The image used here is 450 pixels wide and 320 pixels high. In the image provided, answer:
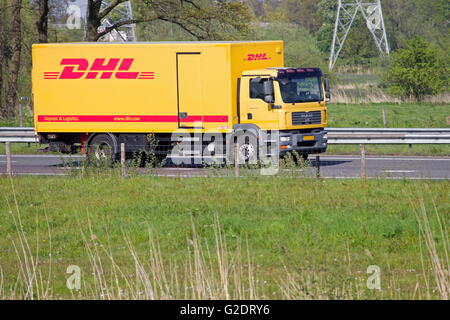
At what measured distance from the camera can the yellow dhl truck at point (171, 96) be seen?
22.1 meters

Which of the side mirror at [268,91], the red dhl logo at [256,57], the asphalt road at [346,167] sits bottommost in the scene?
the asphalt road at [346,167]

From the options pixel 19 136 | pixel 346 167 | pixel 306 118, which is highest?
pixel 306 118

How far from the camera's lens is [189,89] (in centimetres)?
2244

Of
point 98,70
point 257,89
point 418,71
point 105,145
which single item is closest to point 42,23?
point 98,70

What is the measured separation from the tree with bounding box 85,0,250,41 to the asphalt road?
30.8ft

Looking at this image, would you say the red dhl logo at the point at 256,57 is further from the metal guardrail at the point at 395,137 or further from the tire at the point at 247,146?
the metal guardrail at the point at 395,137

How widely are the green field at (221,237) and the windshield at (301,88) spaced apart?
14.4ft

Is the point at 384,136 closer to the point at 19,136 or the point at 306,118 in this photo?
the point at 306,118

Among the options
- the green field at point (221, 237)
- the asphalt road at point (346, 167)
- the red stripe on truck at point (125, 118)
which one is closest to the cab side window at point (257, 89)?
the red stripe on truck at point (125, 118)

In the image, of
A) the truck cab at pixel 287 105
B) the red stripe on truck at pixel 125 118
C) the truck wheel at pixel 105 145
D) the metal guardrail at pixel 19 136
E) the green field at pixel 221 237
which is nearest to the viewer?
the green field at pixel 221 237

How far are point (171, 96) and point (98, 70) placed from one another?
2.11 meters

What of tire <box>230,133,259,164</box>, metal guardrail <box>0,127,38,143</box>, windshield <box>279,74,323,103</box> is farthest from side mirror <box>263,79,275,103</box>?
metal guardrail <box>0,127,38,143</box>

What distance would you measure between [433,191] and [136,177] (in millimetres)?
6158

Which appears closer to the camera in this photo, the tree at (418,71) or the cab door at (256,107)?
the cab door at (256,107)
